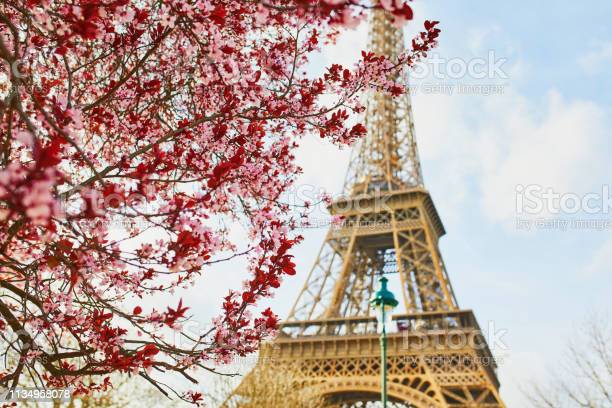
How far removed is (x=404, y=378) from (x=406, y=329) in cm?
241

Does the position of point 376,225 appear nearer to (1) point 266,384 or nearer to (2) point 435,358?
(2) point 435,358

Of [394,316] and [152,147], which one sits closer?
[152,147]

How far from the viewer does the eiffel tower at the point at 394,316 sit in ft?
74.5

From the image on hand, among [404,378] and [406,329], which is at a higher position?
[406,329]

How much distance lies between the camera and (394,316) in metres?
26.0

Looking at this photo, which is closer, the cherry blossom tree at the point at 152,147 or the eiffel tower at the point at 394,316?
the cherry blossom tree at the point at 152,147

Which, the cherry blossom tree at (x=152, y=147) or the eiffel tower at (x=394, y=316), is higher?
the eiffel tower at (x=394, y=316)

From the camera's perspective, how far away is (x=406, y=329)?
82.2 feet

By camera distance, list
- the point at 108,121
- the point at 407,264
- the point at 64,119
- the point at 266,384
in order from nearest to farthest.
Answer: the point at 64,119
the point at 108,121
the point at 266,384
the point at 407,264

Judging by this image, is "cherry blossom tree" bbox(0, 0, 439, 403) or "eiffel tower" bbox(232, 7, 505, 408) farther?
"eiffel tower" bbox(232, 7, 505, 408)

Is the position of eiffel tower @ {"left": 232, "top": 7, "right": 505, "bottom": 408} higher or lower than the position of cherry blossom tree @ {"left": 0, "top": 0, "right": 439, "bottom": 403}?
higher

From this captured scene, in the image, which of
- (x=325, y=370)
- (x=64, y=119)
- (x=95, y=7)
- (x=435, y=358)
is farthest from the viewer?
(x=325, y=370)

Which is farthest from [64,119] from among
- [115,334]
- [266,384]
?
[266,384]

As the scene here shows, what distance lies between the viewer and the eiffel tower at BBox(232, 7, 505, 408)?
2270cm
